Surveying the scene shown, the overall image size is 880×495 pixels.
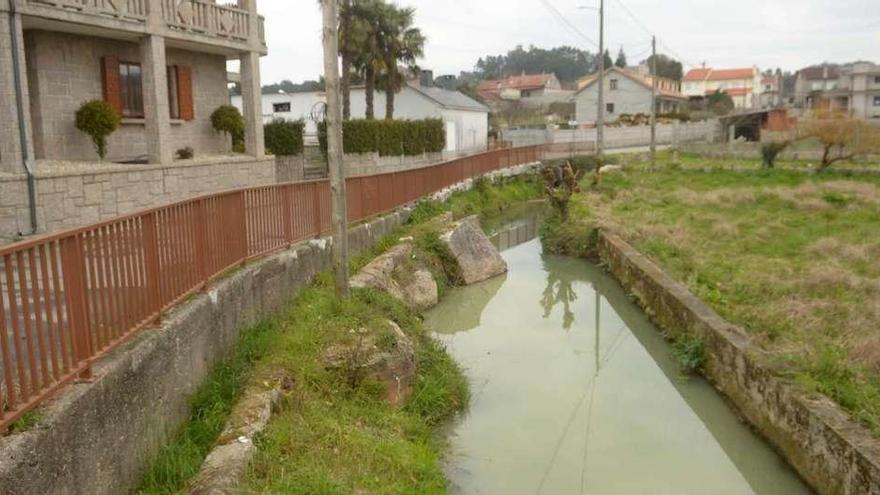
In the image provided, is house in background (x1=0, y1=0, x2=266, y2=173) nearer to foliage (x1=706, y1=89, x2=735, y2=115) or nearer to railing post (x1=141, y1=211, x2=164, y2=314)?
railing post (x1=141, y1=211, x2=164, y2=314)

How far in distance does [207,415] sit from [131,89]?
12715 millimetres

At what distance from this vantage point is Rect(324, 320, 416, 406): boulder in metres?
7.12

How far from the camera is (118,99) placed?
15.8 metres

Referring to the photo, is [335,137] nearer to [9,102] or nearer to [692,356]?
[692,356]

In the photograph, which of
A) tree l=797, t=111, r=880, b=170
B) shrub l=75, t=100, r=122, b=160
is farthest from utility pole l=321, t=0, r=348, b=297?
tree l=797, t=111, r=880, b=170

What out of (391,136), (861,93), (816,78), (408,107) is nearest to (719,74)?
(816,78)

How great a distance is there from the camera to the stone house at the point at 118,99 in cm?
1188

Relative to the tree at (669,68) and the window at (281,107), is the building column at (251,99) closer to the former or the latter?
the window at (281,107)

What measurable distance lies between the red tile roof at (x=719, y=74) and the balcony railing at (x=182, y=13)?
10631 cm

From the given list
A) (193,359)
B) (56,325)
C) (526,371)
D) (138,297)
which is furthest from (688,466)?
(56,325)

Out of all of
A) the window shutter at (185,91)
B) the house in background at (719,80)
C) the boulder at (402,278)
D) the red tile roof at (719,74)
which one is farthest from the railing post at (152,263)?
the red tile roof at (719,74)

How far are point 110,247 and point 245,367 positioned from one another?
2.10m

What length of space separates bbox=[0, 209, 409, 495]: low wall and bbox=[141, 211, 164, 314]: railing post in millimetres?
182

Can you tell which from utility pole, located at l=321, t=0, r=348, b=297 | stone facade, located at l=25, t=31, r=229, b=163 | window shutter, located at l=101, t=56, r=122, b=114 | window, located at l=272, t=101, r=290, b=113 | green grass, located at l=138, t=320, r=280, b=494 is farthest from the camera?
window, located at l=272, t=101, r=290, b=113
